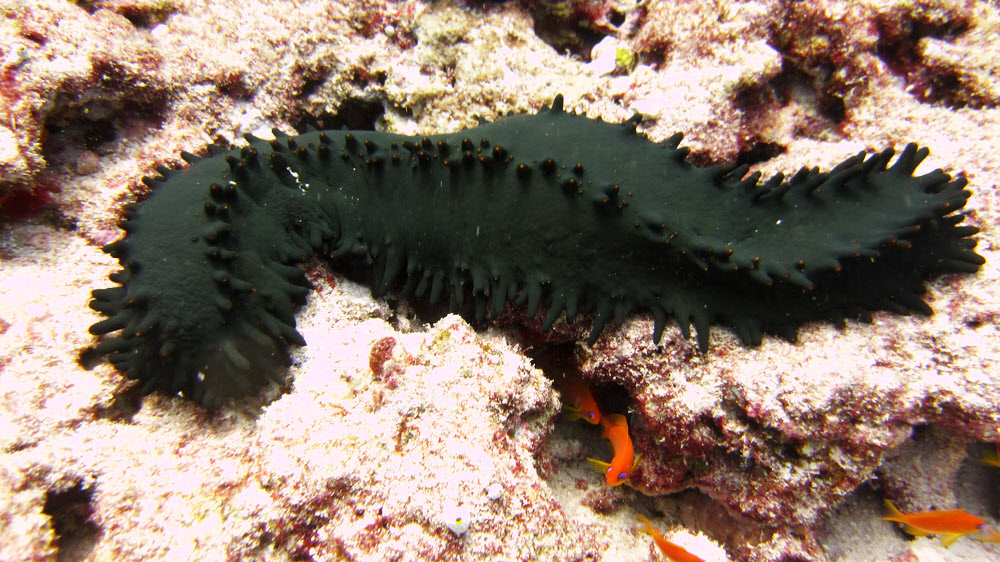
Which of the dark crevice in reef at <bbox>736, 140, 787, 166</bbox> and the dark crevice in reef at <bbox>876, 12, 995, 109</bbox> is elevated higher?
the dark crevice in reef at <bbox>876, 12, 995, 109</bbox>

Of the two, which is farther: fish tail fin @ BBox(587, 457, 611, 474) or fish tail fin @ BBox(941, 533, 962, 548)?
fish tail fin @ BBox(587, 457, 611, 474)

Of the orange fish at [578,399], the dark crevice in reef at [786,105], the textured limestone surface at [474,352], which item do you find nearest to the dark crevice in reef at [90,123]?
the textured limestone surface at [474,352]

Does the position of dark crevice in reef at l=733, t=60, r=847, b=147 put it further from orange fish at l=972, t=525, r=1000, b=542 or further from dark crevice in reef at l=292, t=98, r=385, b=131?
dark crevice in reef at l=292, t=98, r=385, b=131

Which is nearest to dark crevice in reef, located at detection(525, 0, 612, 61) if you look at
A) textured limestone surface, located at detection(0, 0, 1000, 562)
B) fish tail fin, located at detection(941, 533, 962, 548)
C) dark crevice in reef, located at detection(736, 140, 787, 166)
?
textured limestone surface, located at detection(0, 0, 1000, 562)

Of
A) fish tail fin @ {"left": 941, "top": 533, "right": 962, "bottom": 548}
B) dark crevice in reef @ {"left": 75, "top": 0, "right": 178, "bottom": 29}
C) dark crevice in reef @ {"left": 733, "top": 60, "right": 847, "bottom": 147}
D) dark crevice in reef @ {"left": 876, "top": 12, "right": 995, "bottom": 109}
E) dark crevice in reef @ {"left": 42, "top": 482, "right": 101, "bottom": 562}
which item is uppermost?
dark crevice in reef @ {"left": 876, "top": 12, "right": 995, "bottom": 109}

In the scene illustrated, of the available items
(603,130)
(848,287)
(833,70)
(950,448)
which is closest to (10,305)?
(603,130)

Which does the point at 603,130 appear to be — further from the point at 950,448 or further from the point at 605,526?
the point at 950,448

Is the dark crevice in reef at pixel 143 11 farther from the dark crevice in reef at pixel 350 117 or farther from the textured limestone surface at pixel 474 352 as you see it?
the dark crevice in reef at pixel 350 117

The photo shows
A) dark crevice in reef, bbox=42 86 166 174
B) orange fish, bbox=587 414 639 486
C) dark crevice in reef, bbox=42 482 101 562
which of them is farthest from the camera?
dark crevice in reef, bbox=42 86 166 174
